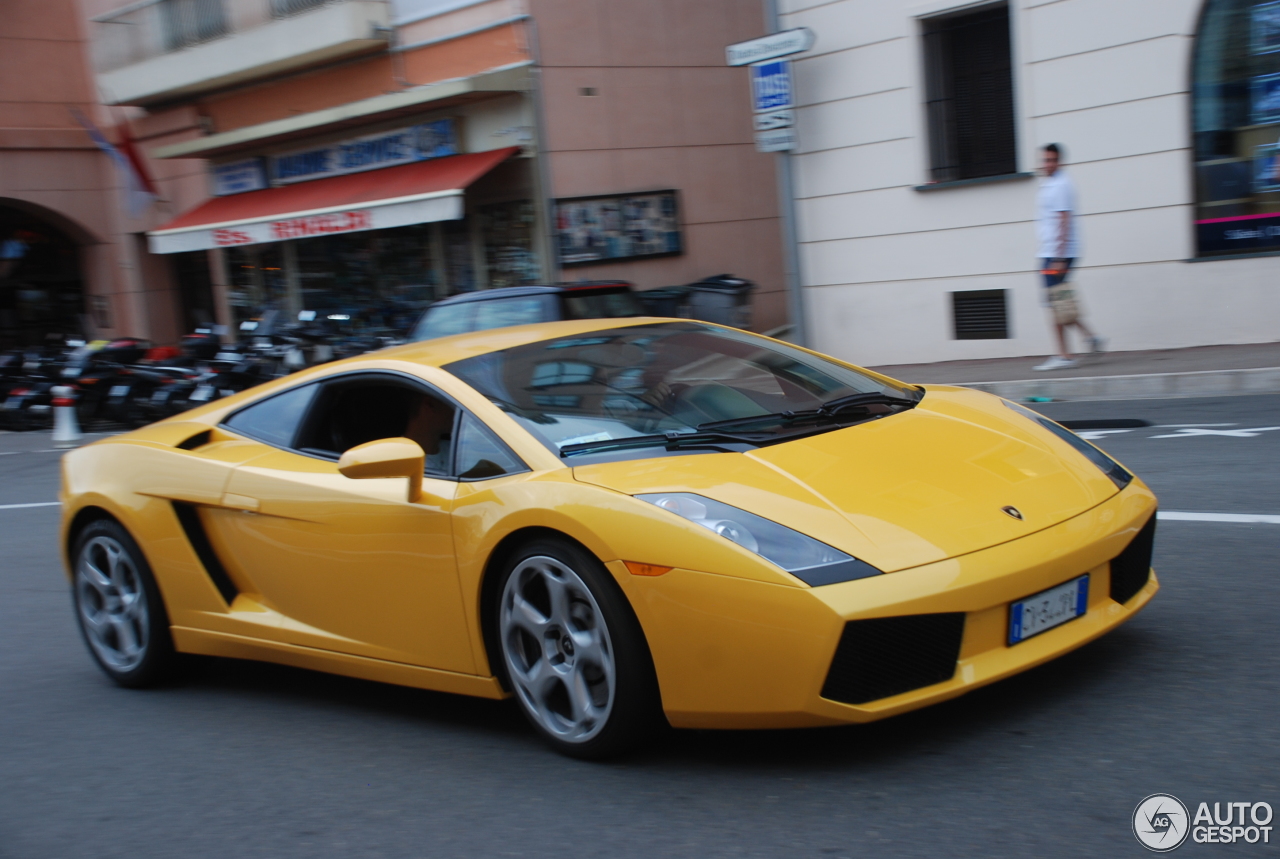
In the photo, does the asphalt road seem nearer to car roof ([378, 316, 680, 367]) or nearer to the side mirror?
the side mirror

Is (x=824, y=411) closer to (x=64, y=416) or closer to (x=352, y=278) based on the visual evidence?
(x=64, y=416)

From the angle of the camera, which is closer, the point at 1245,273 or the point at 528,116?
the point at 1245,273

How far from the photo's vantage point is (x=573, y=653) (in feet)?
11.2

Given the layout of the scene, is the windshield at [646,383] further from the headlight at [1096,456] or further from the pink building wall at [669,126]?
the pink building wall at [669,126]

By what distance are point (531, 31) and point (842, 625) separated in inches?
597

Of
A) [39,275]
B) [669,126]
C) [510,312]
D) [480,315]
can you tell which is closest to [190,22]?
[39,275]

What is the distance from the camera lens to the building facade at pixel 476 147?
17.3 m

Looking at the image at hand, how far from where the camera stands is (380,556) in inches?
152

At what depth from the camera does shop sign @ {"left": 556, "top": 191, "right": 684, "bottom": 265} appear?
17.5 meters

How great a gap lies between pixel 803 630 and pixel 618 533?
21.6 inches

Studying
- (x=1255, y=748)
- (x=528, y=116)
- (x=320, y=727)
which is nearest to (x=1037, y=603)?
(x=1255, y=748)

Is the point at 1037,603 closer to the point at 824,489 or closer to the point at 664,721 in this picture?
the point at 824,489

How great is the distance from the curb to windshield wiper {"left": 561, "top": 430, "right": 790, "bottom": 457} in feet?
19.4

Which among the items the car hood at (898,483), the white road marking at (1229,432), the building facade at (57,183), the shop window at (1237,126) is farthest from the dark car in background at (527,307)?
the building facade at (57,183)
